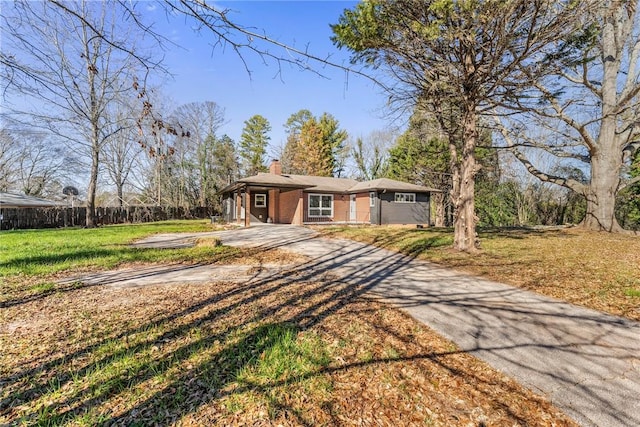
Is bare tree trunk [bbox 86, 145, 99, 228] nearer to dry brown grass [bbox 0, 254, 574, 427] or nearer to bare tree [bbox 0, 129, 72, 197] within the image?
bare tree [bbox 0, 129, 72, 197]

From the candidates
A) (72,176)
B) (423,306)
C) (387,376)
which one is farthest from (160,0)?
(72,176)

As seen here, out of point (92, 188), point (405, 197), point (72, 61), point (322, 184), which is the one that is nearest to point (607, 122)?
point (405, 197)

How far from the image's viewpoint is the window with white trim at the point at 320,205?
19.7 metres

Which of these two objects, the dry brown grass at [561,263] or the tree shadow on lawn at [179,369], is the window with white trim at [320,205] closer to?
the dry brown grass at [561,263]

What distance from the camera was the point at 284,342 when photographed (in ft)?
8.86

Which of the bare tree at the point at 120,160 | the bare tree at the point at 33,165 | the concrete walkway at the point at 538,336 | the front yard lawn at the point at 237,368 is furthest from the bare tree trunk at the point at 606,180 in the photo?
the bare tree at the point at 33,165

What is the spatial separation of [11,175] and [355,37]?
32.2 metres

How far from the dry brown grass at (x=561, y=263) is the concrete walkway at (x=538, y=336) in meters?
0.48

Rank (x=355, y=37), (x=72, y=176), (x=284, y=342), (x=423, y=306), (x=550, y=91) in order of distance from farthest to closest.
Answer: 1. (x=72, y=176)
2. (x=550, y=91)
3. (x=355, y=37)
4. (x=423, y=306)
5. (x=284, y=342)

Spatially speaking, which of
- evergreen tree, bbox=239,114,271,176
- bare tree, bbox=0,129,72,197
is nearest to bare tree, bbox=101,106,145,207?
bare tree, bbox=0,129,72,197

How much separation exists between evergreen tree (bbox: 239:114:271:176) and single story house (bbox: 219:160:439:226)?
14.6 m

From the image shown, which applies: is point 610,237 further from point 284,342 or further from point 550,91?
point 284,342

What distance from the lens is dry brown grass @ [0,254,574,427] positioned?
186 cm

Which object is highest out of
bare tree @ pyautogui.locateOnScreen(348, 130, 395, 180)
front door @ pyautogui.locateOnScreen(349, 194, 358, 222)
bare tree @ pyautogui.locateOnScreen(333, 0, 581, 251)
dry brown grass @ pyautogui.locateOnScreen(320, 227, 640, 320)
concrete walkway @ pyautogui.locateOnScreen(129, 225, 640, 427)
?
bare tree @ pyautogui.locateOnScreen(348, 130, 395, 180)
